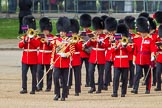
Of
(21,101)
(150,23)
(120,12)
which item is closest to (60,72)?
(21,101)

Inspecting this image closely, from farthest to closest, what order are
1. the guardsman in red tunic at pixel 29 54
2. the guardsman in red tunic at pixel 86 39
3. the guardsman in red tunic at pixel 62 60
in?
the guardsman in red tunic at pixel 86 39
the guardsman in red tunic at pixel 29 54
the guardsman in red tunic at pixel 62 60

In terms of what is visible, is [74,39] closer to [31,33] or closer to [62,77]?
[62,77]

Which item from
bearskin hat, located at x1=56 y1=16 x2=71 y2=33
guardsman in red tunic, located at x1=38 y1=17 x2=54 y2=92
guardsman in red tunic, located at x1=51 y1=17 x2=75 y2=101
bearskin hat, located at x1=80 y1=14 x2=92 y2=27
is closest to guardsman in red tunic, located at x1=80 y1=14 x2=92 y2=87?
bearskin hat, located at x1=80 y1=14 x2=92 y2=27

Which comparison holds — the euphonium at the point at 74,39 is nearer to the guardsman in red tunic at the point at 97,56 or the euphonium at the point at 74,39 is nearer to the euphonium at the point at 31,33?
the euphonium at the point at 31,33

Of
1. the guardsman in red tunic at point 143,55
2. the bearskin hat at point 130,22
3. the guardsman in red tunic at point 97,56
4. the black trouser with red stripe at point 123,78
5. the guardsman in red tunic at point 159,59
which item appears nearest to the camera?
the black trouser with red stripe at point 123,78

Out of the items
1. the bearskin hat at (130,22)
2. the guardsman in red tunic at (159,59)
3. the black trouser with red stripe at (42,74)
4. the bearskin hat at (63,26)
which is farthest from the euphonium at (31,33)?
the bearskin hat at (130,22)

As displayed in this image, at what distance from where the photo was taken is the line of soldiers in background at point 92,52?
19234 millimetres

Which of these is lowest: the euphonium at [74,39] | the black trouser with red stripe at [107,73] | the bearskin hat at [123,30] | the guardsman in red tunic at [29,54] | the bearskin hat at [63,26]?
the black trouser with red stripe at [107,73]

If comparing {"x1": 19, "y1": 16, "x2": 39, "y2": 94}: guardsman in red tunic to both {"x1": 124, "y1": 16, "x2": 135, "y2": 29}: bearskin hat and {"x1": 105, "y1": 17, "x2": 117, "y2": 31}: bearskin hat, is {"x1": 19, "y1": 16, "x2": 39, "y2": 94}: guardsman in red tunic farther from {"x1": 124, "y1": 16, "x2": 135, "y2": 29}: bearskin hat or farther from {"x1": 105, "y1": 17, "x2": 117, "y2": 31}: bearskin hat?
{"x1": 124, "y1": 16, "x2": 135, "y2": 29}: bearskin hat

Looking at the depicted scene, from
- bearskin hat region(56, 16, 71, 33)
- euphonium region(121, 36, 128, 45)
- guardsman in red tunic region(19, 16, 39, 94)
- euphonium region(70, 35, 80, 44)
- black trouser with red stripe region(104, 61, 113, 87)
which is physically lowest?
black trouser with red stripe region(104, 61, 113, 87)

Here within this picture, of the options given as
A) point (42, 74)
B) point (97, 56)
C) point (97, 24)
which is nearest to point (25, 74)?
point (42, 74)

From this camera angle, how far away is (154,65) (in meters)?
22.2

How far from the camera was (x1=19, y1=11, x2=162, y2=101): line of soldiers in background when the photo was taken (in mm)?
19234

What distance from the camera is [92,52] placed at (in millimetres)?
21391
